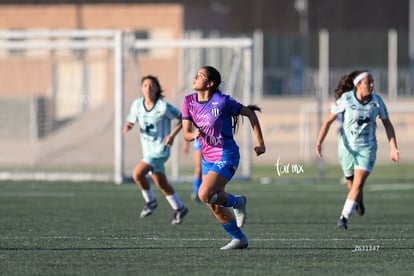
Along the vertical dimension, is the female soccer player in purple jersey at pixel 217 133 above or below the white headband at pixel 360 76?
below

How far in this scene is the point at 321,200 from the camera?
21766 mm

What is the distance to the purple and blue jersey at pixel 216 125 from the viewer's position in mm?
12945

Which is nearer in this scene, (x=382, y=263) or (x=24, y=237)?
(x=382, y=263)

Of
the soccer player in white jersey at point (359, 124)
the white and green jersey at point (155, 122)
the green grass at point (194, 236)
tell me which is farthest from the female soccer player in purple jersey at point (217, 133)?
the white and green jersey at point (155, 122)

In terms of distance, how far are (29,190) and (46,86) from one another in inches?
226

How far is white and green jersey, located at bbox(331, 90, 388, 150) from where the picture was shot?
1557cm

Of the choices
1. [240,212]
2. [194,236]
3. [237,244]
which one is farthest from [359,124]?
[237,244]

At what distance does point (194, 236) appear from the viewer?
14.6 meters

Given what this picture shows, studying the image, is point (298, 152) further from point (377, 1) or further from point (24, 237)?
point (24, 237)

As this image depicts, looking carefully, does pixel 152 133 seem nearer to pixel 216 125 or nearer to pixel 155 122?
pixel 155 122

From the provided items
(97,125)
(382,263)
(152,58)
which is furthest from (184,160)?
(382,263)

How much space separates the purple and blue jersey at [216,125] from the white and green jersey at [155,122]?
4.54m

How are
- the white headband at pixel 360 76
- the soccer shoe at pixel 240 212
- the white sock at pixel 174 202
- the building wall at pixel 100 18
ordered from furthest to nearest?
the building wall at pixel 100 18 < the white sock at pixel 174 202 < the white headband at pixel 360 76 < the soccer shoe at pixel 240 212

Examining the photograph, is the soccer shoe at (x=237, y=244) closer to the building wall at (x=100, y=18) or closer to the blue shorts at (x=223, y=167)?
the blue shorts at (x=223, y=167)
